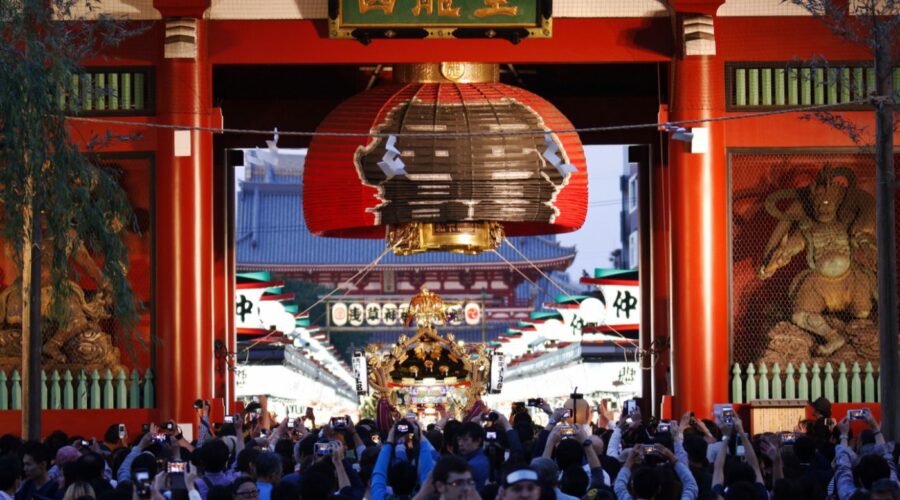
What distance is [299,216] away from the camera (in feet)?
217

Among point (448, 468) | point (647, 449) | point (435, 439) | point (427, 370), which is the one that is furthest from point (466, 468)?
point (427, 370)

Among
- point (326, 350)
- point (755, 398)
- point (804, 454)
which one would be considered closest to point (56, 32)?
point (804, 454)

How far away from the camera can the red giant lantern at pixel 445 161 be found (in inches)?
866

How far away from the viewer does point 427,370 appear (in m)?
25.9

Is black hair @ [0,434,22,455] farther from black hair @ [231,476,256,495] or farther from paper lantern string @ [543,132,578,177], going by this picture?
paper lantern string @ [543,132,578,177]

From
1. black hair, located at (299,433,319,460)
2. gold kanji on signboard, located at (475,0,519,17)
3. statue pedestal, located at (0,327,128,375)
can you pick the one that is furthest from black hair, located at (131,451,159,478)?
gold kanji on signboard, located at (475,0,519,17)

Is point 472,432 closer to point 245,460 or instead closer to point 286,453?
point 245,460

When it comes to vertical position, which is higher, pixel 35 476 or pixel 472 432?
pixel 472 432

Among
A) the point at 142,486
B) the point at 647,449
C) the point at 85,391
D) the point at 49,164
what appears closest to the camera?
the point at 142,486

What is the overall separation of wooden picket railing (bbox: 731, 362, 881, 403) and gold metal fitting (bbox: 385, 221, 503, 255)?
12.4 feet

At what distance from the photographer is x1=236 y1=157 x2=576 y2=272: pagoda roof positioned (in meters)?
58.8

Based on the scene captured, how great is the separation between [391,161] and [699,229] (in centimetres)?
411

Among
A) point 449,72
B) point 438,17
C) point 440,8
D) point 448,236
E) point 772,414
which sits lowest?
point 772,414

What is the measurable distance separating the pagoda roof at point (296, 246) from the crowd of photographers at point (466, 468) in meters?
44.6
